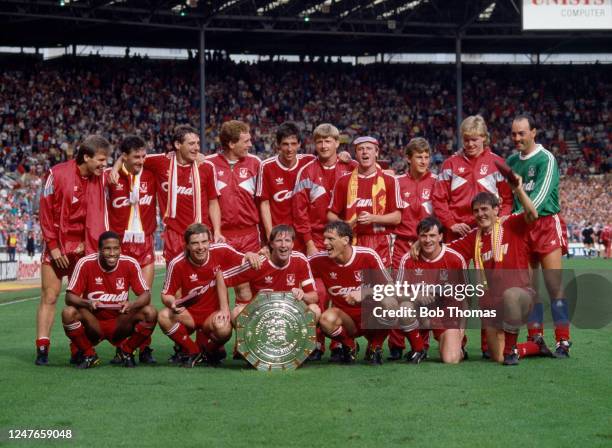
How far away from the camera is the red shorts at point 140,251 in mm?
8648

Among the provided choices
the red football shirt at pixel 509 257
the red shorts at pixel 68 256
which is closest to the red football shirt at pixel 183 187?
the red shorts at pixel 68 256

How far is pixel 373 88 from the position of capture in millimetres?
43719

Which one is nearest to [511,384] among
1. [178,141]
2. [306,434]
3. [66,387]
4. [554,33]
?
[306,434]

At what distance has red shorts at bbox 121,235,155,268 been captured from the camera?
340 inches

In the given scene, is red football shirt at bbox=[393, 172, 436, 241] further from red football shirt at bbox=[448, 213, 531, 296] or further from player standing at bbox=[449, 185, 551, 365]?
red football shirt at bbox=[448, 213, 531, 296]

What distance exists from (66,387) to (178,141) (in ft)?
8.64

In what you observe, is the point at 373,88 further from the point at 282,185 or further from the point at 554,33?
the point at 282,185

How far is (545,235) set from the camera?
812 cm

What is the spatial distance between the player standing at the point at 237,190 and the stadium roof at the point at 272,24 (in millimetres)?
25178

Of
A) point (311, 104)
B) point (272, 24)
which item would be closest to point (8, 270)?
point (272, 24)

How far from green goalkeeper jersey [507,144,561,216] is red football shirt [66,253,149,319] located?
3235 mm

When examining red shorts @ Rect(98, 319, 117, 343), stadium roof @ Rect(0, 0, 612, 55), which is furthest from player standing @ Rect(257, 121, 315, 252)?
stadium roof @ Rect(0, 0, 612, 55)

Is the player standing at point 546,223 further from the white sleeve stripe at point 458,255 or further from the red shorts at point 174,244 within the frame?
the red shorts at point 174,244

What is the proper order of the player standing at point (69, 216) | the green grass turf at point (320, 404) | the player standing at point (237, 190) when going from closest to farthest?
the green grass turf at point (320, 404) → the player standing at point (69, 216) → the player standing at point (237, 190)
